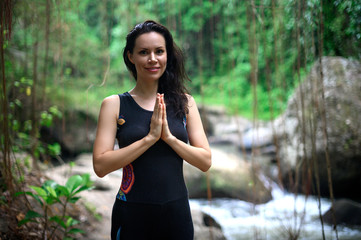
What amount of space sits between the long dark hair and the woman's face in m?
0.03

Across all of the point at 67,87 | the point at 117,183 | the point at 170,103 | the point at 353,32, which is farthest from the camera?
the point at 67,87

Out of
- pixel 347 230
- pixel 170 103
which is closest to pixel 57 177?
pixel 170 103

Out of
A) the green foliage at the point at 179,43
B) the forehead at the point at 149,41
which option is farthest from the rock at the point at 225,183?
the forehead at the point at 149,41

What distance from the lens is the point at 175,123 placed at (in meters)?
1.31

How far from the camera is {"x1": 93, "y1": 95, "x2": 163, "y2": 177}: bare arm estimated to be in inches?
46.9

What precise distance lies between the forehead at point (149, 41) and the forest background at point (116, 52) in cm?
38

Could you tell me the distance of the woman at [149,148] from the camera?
48.1 inches

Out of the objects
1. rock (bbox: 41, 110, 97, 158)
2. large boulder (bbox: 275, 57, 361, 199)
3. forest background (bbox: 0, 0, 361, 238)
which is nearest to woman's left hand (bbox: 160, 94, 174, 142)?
forest background (bbox: 0, 0, 361, 238)

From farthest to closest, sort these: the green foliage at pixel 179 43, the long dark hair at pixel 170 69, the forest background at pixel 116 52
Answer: the green foliage at pixel 179 43
the forest background at pixel 116 52
the long dark hair at pixel 170 69

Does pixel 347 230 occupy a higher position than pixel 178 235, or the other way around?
pixel 178 235

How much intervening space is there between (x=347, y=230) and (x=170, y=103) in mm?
2800

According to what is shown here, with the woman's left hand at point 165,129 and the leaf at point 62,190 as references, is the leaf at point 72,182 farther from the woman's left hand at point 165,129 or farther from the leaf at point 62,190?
the woman's left hand at point 165,129

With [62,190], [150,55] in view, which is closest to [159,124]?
[150,55]

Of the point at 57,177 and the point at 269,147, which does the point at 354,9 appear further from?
the point at 269,147
